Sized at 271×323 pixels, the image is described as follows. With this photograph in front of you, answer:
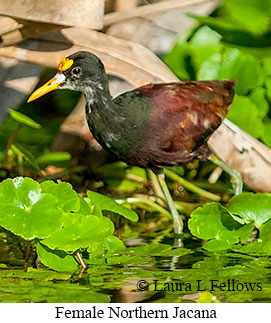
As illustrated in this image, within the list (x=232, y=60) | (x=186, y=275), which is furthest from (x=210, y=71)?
(x=186, y=275)

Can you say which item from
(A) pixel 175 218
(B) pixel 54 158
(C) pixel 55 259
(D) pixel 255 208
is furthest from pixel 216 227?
(B) pixel 54 158

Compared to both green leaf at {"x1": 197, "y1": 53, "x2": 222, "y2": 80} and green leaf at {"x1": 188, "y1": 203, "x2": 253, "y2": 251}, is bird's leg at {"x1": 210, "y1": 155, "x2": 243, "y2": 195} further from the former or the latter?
green leaf at {"x1": 188, "y1": 203, "x2": 253, "y2": 251}

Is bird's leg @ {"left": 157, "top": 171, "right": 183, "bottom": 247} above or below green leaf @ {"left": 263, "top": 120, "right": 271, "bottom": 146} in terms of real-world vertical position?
below

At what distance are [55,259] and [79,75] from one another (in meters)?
1.00

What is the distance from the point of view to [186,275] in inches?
137

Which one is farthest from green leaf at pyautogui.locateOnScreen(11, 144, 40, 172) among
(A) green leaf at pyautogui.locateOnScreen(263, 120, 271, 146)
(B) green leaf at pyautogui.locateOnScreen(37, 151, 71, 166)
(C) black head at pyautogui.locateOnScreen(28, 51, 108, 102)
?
(A) green leaf at pyautogui.locateOnScreen(263, 120, 271, 146)

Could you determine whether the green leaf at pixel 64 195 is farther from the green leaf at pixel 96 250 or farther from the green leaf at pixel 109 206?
the green leaf at pixel 109 206

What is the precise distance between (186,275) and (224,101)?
119cm

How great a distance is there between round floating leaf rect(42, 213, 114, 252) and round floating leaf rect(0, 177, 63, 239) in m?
0.06

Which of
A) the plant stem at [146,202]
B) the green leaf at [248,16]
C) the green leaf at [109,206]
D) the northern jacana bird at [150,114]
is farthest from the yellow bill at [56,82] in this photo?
the green leaf at [248,16]

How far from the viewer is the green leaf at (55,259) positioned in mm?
3434

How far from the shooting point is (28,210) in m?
3.37

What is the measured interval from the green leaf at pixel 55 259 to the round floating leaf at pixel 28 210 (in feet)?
0.41

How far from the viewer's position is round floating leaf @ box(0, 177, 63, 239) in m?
3.33
